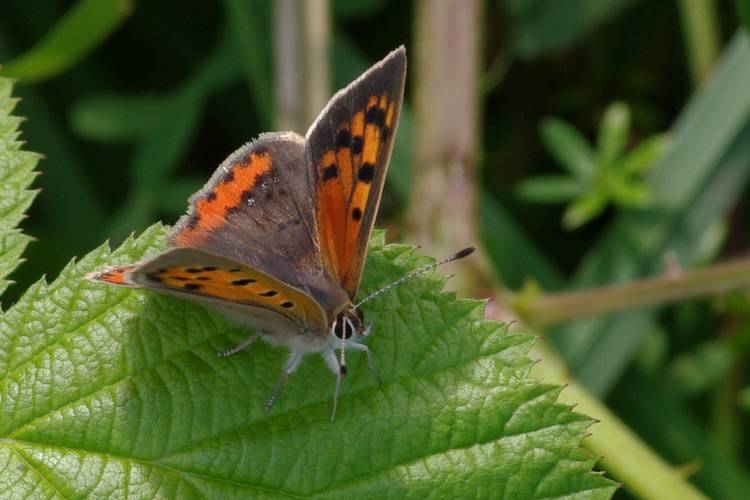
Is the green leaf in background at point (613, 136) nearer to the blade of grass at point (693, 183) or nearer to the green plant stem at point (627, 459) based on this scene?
the blade of grass at point (693, 183)

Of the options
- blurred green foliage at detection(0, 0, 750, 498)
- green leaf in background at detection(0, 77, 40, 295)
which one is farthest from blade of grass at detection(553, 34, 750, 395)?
green leaf in background at detection(0, 77, 40, 295)

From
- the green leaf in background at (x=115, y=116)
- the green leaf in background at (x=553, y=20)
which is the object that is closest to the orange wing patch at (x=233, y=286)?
the green leaf in background at (x=115, y=116)

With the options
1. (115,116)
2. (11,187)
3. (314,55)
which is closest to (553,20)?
(314,55)

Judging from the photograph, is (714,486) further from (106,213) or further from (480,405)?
(106,213)

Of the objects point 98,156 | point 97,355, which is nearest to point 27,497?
point 97,355

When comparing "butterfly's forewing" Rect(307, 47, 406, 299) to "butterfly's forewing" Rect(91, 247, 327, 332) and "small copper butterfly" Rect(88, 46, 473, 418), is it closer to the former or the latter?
"small copper butterfly" Rect(88, 46, 473, 418)
